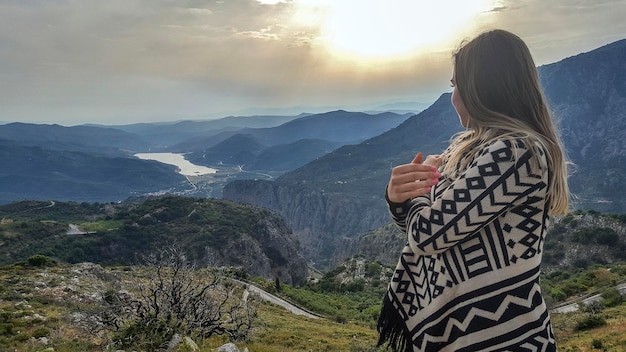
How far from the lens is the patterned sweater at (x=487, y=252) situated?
1.80 meters

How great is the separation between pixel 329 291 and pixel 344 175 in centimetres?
14667

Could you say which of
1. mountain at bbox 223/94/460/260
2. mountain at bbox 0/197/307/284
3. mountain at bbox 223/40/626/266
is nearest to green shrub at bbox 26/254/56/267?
mountain at bbox 0/197/307/284

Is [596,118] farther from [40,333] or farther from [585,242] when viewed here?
[40,333]

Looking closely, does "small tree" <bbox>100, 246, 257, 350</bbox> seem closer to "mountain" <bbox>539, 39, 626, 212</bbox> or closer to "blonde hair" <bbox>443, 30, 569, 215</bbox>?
"blonde hair" <bbox>443, 30, 569, 215</bbox>

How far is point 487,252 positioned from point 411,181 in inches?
20.0

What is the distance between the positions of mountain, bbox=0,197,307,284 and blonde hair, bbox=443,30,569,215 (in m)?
52.3

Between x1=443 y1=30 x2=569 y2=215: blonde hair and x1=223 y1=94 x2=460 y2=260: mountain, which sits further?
x1=223 y1=94 x2=460 y2=260: mountain

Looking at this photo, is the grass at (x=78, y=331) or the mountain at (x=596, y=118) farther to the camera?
the mountain at (x=596, y=118)

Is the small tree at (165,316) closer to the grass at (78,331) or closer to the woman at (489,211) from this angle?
the grass at (78,331)

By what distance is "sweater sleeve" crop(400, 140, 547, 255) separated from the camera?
5.86 ft

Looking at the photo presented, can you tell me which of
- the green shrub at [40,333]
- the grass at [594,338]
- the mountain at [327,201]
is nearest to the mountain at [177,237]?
the green shrub at [40,333]

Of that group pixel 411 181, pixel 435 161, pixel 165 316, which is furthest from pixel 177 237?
pixel 411 181

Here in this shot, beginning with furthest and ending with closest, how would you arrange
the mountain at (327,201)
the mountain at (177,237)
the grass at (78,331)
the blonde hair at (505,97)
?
the mountain at (327,201) < the mountain at (177,237) < the grass at (78,331) < the blonde hair at (505,97)

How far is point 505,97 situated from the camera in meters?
2.02
